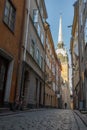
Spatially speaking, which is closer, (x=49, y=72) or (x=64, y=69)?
(x=49, y=72)

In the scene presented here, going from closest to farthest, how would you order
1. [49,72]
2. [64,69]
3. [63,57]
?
[49,72] → [64,69] → [63,57]

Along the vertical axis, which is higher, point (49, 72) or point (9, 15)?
point (49, 72)

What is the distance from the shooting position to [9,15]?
12.2 metres

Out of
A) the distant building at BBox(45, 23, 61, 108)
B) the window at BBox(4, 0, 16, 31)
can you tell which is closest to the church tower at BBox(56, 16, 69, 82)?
the distant building at BBox(45, 23, 61, 108)

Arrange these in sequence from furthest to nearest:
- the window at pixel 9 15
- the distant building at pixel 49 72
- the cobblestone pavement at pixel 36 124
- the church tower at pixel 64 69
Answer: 1. the church tower at pixel 64 69
2. the distant building at pixel 49 72
3. the window at pixel 9 15
4. the cobblestone pavement at pixel 36 124

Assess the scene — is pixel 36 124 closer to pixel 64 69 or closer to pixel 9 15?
pixel 9 15

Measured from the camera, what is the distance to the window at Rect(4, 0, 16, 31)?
11.8 meters

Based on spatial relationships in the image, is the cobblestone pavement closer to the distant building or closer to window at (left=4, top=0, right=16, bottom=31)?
window at (left=4, top=0, right=16, bottom=31)

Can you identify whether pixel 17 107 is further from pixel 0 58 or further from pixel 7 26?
pixel 7 26

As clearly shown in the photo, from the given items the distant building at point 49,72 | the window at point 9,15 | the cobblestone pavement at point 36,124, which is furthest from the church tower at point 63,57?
the cobblestone pavement at point 36,124

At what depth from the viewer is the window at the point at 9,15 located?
1183 cm

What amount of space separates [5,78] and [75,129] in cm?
746

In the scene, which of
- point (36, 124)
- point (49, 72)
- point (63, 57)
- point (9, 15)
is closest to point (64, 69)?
point (63, 57)

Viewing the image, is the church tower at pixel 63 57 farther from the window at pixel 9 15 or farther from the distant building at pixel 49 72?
the window at pixel 9 15
